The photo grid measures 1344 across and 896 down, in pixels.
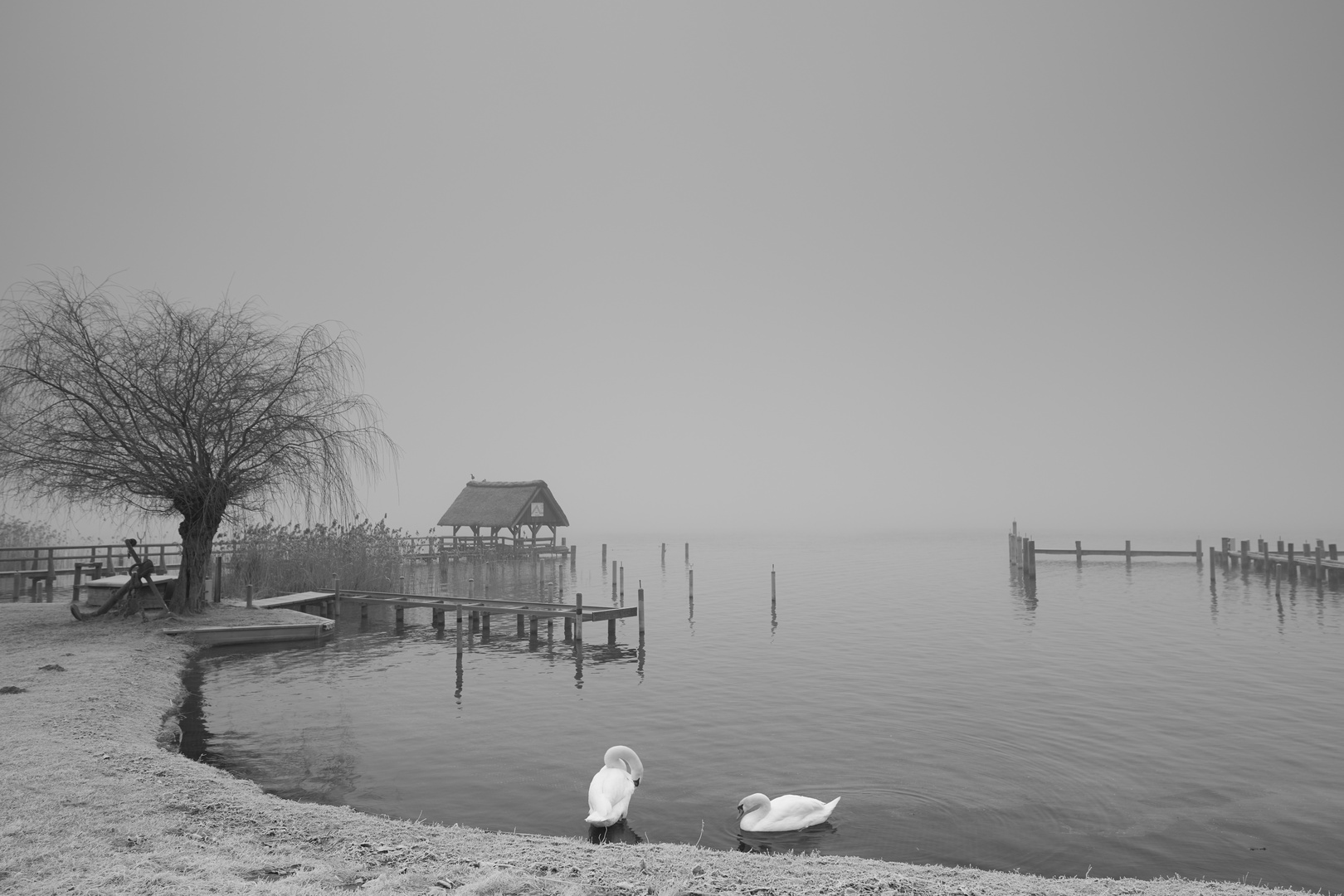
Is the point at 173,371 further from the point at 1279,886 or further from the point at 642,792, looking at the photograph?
the point at 1279,886

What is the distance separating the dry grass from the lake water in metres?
1.55

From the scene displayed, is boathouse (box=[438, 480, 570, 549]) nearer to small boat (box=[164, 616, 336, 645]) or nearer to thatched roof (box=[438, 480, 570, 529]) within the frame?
thatched roof (box=[438, 480, 570, 529])

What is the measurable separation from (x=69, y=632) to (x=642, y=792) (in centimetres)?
1544

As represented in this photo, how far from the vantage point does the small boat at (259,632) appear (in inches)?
791

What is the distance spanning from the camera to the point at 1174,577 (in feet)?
149

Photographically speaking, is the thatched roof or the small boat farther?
the thatched roof

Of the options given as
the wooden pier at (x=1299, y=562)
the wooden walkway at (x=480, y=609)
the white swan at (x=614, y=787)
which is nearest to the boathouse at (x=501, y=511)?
the wooden walkway at (x=480, y=609)

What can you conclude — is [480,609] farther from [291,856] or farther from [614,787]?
[291,856]

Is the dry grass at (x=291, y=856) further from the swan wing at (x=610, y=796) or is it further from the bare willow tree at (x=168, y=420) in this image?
the bare willow tree at (x=168, y=420)

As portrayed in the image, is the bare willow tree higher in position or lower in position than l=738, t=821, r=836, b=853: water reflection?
higher

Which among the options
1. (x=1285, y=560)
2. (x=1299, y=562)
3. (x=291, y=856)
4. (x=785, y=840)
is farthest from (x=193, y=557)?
(x=1285, y=560)

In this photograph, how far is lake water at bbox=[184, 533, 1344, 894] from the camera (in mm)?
9664

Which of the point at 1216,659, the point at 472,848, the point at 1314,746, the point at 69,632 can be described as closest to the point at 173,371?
the point at 69,632

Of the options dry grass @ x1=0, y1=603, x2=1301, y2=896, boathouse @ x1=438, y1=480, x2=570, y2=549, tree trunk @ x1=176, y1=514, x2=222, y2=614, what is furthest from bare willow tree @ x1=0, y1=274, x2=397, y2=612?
boathouse @ x1=438, y1=480, x2=570, y2=549
